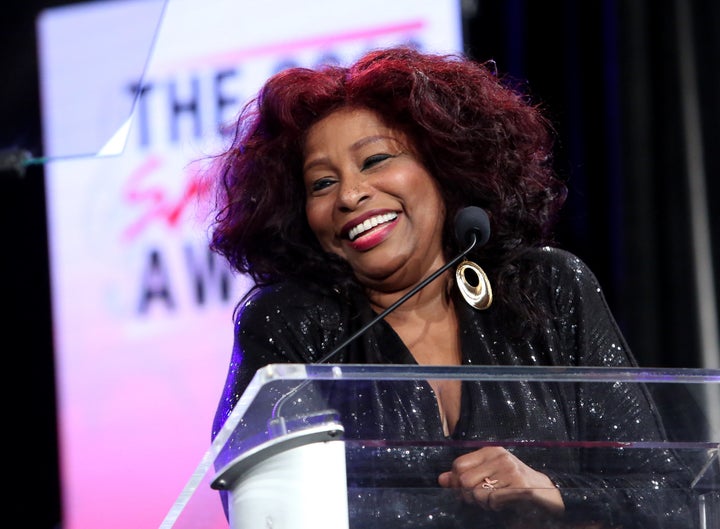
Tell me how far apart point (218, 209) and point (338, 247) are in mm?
284

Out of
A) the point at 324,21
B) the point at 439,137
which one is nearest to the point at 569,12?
the point at 324,21

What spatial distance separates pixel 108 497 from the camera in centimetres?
Answer: 294

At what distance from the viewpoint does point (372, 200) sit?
6.14 ft

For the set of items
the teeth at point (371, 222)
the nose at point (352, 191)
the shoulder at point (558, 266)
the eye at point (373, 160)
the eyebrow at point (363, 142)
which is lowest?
the shoulder at point (558, 266)

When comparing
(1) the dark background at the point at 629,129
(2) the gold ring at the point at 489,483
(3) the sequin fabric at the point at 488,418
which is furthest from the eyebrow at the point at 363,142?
(1) the dark background at the point at 629,129

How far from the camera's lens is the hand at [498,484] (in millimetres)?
1065

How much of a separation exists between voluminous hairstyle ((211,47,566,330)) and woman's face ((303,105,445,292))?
3 cm

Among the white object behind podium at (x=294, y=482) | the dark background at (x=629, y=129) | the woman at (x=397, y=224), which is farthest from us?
the dark background at (x=629, y=129)

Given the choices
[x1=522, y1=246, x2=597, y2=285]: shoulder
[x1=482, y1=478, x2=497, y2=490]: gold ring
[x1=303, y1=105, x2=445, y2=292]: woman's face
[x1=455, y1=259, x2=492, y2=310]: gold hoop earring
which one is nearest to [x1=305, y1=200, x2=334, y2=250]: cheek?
[x1=303, y1=105, x2=445, y2=292]: woman's face

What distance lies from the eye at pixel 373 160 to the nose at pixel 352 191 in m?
0.02

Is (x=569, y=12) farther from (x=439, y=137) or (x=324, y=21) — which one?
(x=439, y=137)

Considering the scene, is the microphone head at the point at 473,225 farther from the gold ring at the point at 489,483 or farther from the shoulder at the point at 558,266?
the gold ring at the point at 489,483

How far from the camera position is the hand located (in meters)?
1.07

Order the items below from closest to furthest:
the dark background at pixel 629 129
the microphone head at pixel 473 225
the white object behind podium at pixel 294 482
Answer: the white object behind podium at pixel 294 482, the microphone head at pixel 473 225, the dark background at pixel 629 129
